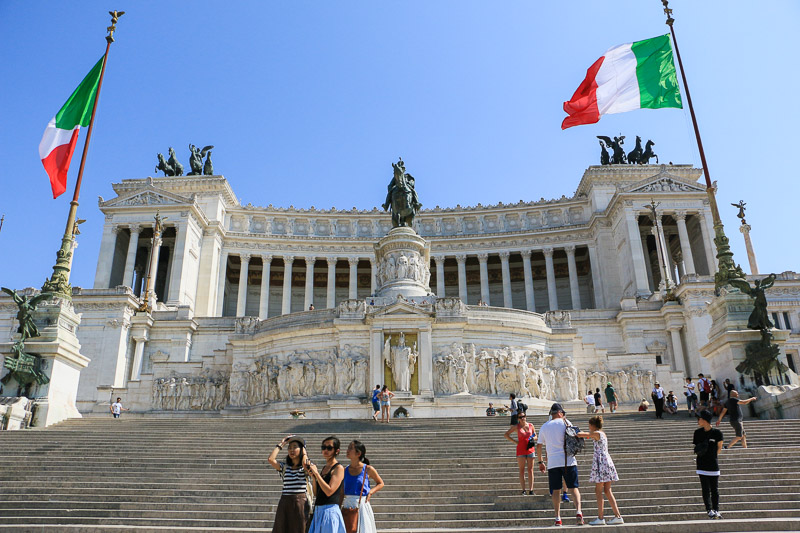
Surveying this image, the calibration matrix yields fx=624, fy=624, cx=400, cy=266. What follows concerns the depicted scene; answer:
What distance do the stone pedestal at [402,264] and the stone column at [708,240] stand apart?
33.6 meters

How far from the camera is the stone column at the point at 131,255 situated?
56125 millimetres

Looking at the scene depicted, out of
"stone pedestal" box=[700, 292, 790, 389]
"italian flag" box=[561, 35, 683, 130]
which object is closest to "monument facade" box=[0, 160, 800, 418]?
"stone pedestal" box=[700, 292, 790, 389]

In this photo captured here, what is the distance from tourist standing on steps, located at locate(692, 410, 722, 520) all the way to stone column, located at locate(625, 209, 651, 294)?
45.0 meters

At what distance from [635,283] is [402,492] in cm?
4658

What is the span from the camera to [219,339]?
45000mm

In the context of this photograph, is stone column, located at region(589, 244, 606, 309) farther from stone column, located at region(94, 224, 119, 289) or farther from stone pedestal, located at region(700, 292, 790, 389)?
stone column, located at region(94, 224, 119, 289)

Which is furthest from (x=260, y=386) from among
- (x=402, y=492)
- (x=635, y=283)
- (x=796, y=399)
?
(x=635, y=283)

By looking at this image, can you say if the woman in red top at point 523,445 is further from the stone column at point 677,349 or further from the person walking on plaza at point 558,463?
the stone column at point 677,349

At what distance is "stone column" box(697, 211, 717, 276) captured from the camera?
55181mm

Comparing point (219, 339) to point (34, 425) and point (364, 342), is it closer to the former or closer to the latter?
point (364, 342)

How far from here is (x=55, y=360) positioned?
20203mm

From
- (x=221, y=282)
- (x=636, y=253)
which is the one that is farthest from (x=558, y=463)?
(x=221, y=282)

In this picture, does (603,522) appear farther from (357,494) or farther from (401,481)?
(401,481)

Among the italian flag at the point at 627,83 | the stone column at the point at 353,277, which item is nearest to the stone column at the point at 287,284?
the stone column at the point at 353,277
